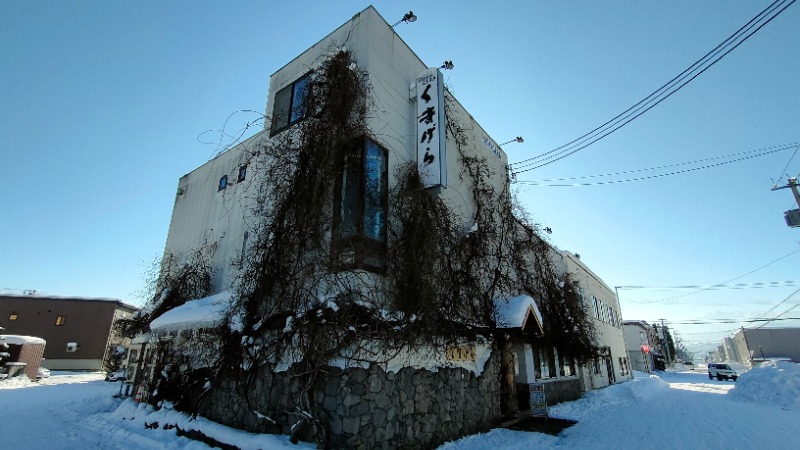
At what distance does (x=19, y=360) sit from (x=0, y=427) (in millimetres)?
16983

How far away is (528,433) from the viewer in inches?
339

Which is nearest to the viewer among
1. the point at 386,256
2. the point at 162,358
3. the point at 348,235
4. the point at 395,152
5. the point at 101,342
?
the point at 348,235

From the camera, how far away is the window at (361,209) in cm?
698

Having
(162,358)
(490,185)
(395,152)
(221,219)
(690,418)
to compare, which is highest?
(490,185)

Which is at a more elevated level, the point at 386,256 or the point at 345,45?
the point at 345,45

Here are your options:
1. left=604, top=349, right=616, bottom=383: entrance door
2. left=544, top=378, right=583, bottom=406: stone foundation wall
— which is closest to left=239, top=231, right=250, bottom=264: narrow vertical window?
left=544, top=378, right=583, bottom=406: stone foundation wall

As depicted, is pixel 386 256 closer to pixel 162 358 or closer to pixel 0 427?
pixel 162 358

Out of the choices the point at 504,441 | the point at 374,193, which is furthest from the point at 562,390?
the point at 374,193

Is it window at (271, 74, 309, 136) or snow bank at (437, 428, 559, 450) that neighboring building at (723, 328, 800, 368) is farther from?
window at (271, 74, 309, 136)

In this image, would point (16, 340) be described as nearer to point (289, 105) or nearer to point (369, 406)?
point (289, 105)

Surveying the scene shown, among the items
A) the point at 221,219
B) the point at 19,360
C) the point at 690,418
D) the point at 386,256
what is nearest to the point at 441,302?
the point at 386,256

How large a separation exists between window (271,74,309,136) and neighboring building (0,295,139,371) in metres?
28.0

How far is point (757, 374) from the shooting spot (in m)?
16.2

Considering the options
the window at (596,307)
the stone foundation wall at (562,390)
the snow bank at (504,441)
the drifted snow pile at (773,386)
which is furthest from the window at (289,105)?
the window at (596,307)
